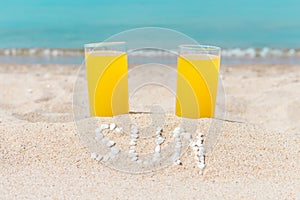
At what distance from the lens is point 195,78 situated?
7.88ft

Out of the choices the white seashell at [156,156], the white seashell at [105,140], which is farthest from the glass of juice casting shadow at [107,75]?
the white seashell at [156,156]

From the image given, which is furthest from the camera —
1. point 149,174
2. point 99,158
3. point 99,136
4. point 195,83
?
point 195,83

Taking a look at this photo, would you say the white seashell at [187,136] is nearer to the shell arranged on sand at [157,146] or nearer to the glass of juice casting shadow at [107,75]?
the shell arranged on sand at [157,146]

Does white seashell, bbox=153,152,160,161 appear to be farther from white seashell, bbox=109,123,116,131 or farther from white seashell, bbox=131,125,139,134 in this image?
white seashell, bbox=109,123,116,131

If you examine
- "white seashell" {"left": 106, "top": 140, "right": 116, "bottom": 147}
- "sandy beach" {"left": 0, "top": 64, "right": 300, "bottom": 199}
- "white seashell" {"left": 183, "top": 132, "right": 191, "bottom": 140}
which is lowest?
"sandy beach" {"left": 0, "top": 64, "right": 300, "bottom": 199}

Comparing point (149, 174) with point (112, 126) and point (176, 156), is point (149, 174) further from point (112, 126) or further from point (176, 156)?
point (112, 126)

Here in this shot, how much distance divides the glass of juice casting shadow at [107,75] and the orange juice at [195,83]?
377mm

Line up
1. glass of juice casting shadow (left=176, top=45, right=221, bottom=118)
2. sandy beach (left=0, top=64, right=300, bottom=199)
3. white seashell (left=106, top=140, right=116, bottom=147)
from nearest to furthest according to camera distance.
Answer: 1. sandy beach (left=0, top=64, right=300, bottom=199)
2. white seashell (left=106, top=140, right=116, bottom=147)
3. glass of juice casting shadow (left=176, top=45, right=221, bottom=118)

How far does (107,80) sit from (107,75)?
4cm

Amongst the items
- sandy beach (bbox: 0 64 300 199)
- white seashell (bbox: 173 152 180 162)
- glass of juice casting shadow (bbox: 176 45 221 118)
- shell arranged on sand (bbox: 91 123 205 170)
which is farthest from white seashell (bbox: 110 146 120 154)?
glass of juice casting shadow (bbox: 176 45 221 118)

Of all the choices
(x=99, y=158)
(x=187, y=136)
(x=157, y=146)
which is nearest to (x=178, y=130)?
(x=187, y=136)

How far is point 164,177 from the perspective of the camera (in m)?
2.04

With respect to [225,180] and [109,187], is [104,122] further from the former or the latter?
[225,180]

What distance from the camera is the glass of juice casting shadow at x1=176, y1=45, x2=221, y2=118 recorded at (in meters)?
2.39
